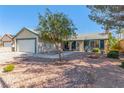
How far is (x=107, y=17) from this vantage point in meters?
12.5

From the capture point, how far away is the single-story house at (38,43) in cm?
1817

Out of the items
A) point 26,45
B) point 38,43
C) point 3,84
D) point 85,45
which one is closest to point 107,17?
point 85,45

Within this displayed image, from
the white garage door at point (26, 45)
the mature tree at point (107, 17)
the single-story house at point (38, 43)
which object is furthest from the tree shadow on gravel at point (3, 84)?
the white garage door at point (26, 45)

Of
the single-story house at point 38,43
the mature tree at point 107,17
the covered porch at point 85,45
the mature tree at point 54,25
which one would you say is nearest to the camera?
the mature tree at point 54,25

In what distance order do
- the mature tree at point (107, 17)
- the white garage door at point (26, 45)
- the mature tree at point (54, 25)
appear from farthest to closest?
the white garage door at point (26, 45)
the mature tree at point (107, 17)
the mature tree at point (54, 25)

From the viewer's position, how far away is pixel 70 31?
38.0ft

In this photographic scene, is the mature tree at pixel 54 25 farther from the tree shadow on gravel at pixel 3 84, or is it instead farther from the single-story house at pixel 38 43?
the single-story house at pixel 38 43

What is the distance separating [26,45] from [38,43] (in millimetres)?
1610

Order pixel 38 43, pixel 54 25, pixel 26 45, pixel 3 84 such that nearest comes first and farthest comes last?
pixel 3 84 < pixel 54 25 < pixel 38 43 < pixel 26 45

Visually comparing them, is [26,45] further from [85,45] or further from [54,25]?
[54,25]

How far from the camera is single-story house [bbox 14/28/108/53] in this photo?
18172 mm

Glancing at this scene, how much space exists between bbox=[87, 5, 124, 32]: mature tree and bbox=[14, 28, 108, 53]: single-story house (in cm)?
490

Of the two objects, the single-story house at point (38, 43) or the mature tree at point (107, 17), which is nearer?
the mature tree at point (107, 17)
